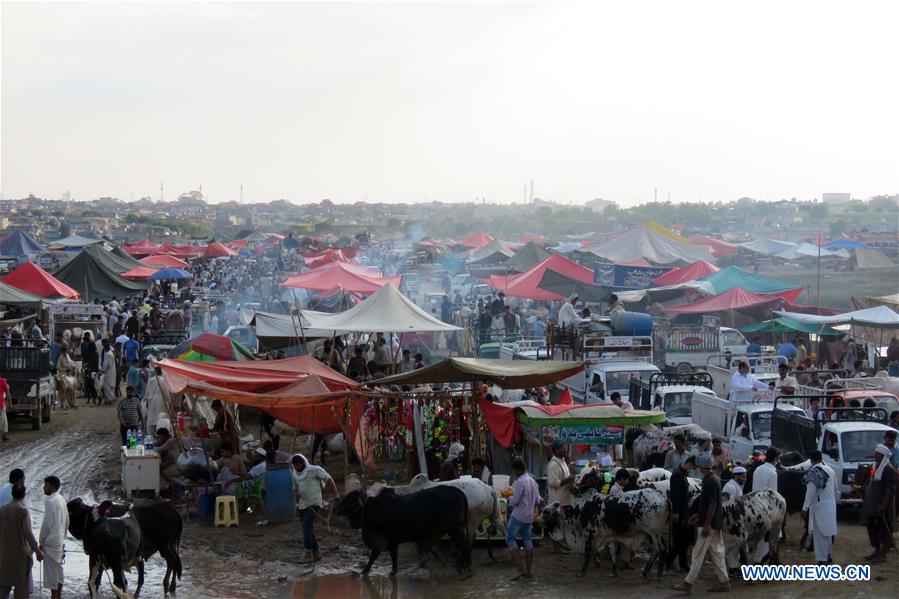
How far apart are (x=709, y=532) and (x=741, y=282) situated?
20084 mm

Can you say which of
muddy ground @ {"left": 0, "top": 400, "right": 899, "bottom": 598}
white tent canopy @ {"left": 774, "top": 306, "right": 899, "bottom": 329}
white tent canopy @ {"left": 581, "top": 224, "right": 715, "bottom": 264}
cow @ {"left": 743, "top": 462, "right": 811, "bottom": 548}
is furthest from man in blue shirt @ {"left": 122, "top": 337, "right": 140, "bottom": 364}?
white tent canopy @ {"left": 581, "top": 224, "right": 715, "bottom": 264}

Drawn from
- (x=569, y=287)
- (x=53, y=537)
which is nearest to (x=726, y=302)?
(x=569, y=287)

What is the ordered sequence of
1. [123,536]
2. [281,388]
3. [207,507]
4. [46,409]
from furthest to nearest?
[46,409] < [281,388] < [207,507] < [123,536]

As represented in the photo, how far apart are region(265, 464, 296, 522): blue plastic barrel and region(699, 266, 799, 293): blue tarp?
60.1 feet

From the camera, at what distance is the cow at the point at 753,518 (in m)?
10.1

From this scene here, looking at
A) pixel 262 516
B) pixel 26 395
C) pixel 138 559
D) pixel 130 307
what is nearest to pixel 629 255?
pixel 130 307

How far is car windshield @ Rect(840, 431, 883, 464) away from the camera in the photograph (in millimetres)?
12258

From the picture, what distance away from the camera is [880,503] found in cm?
1064

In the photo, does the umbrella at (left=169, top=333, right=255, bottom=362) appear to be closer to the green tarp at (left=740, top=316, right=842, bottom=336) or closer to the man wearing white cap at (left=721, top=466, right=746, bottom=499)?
the man wearing white cap at (left=721, top=466, right=746, bottom=499)

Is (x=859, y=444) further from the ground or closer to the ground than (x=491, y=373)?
closer to the ground

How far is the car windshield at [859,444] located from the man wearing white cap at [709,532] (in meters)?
3.04

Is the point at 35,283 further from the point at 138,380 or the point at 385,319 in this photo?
the point at 385,319

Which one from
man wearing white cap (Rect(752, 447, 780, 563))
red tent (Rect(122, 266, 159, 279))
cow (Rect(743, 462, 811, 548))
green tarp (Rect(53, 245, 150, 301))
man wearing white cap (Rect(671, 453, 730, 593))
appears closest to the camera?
man wearing white cap (Rect(671, 453, 730, 593))

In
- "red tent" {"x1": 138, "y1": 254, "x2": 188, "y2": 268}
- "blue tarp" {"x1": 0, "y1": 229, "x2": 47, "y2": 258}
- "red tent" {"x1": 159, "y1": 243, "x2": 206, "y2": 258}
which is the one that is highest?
"blue tarp" {"x1": 0, "y1": 229, "x2": 47, "y2": 258}
